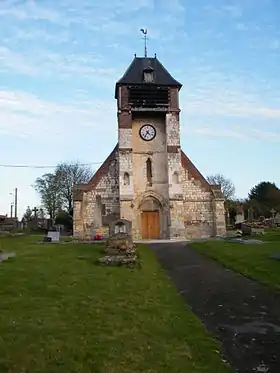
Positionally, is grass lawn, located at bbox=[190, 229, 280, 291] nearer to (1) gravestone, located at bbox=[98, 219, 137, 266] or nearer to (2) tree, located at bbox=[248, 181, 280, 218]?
(1) gravestone, located at bbox=[98, 219, 137, 266]

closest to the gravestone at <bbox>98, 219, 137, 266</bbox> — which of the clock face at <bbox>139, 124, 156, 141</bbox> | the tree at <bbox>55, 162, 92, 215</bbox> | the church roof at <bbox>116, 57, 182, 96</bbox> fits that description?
the clock face at <bbox>139, 124, 156, 141</bbox>

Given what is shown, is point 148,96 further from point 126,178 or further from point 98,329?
point 98,329

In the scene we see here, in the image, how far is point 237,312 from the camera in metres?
8.38

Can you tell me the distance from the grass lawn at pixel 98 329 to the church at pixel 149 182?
2450cm

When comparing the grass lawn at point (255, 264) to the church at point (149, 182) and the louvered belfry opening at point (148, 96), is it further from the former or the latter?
the louvered belfry opening at point (148, 96)

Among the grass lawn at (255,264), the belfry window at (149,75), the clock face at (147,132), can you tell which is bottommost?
the grass lawn at (255,264)

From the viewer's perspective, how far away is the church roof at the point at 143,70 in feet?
125

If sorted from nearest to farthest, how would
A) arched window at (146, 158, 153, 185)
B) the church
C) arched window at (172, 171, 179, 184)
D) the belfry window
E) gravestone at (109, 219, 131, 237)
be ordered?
gravestone at (109, 219, 131, 237) → the church → arched window at (172, 171, 179, 184) → arched window at (146, 158, 153, 185) → the belfry window

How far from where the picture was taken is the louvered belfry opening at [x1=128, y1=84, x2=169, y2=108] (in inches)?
1464

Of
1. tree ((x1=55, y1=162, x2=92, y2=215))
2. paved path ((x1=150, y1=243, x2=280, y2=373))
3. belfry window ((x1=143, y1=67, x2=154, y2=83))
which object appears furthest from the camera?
tree ((x1=55, y1=162, x2=92, y2=215))

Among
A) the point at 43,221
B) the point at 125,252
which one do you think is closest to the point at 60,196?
the point at 43,221

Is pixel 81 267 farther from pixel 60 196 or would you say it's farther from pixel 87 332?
pixel 60 196

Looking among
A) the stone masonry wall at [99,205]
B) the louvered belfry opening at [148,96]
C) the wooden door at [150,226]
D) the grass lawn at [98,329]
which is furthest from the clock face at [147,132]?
the grass lawn at [98,329]

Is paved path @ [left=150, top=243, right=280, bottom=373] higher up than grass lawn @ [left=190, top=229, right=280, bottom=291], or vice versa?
grass lawn @ [left=190, top=229, right=280, bottom=291]
